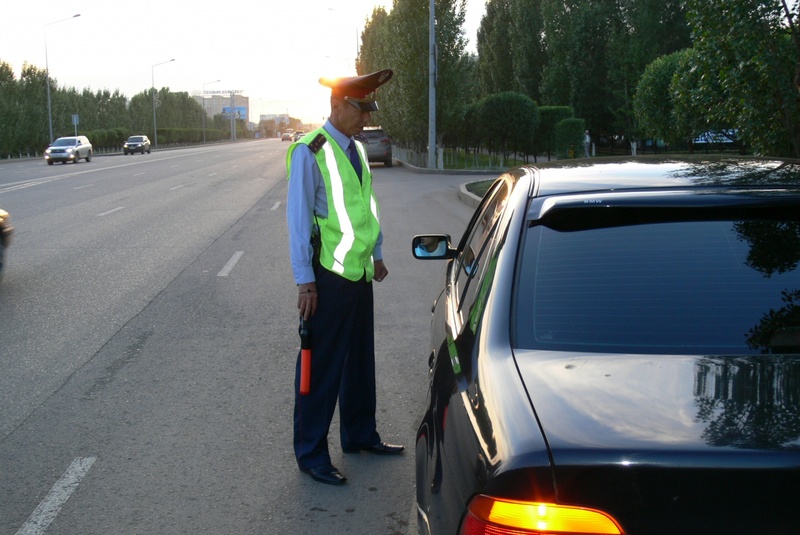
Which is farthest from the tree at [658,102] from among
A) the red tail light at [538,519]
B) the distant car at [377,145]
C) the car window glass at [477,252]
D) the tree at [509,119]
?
the red tail light at [538,519]

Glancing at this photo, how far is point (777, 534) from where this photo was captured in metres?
1.81

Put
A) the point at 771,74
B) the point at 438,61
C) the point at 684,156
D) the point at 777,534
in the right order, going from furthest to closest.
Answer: the point at 438,61 < the point at 771,74 < the point at 684,156 < the point at 777,534

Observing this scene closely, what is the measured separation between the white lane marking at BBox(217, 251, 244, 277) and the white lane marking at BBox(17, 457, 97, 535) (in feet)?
20.2

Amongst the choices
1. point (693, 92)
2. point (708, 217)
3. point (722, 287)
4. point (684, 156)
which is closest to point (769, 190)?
point (708, 217)

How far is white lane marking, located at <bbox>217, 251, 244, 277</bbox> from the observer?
434 inches

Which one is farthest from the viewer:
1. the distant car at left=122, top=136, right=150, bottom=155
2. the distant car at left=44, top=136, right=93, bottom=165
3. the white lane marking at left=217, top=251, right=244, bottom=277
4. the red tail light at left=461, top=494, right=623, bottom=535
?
the distant car at left=122, top=136, right=150, bottom=155

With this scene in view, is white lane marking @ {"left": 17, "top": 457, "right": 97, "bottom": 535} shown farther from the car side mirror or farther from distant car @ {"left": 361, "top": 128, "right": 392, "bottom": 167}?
distant car @ {"left": 361, "top": 128, "right": 392, "bottom": 167}

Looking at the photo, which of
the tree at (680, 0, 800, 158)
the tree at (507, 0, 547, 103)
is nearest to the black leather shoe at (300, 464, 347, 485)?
the tree at (680, 0, 800, 158)

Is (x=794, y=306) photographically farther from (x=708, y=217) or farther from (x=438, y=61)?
(x=438, y=61)

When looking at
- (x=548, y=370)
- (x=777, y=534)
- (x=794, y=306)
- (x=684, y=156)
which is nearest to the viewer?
(x=777, y=534)

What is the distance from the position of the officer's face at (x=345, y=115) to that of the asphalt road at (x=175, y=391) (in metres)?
1.74

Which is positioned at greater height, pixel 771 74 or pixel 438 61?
pixel 438 61

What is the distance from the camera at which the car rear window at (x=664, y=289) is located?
255 centimetres

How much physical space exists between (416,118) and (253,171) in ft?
22.2
